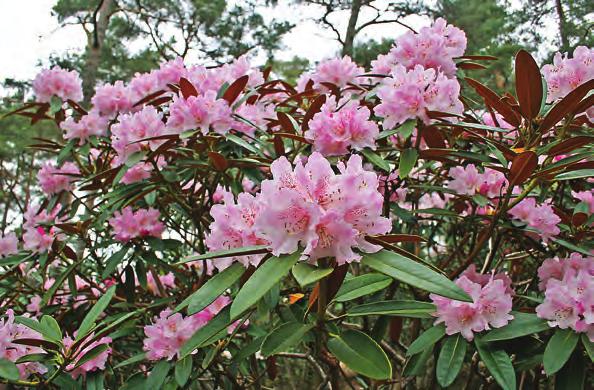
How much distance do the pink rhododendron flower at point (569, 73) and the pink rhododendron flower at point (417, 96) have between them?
0.28m

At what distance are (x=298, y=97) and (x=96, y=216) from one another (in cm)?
79

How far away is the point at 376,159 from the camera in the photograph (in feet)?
4.05

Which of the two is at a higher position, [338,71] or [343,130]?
[338,71]

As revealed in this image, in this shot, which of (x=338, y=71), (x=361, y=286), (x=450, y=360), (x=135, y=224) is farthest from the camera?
(x=338, y=71)

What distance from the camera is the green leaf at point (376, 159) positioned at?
120 cm

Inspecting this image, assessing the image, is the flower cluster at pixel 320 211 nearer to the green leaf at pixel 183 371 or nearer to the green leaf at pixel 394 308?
the green leaf at pixel 394 308

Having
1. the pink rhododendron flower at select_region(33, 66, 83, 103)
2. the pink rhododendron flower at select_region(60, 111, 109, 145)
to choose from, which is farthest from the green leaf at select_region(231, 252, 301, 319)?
the pink rhododendron flower at select_region(33, 66, 83, 103)

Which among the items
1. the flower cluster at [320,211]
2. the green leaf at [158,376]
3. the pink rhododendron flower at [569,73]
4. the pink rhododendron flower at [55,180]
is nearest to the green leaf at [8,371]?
the green leaf at [158,376]

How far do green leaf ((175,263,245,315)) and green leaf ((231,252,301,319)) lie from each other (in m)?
0.09

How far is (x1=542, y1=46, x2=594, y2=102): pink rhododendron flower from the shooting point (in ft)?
4.21

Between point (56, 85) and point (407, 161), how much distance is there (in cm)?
149

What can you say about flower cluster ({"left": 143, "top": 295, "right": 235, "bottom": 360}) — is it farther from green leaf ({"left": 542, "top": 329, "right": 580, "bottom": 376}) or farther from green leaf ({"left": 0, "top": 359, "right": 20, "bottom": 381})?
green leaf ({"left": 542, "top": 329, "right": 580, "bottom": 376})

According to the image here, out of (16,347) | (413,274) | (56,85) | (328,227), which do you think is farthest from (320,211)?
(56,85)

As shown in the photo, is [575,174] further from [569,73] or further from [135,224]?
[135,224]
